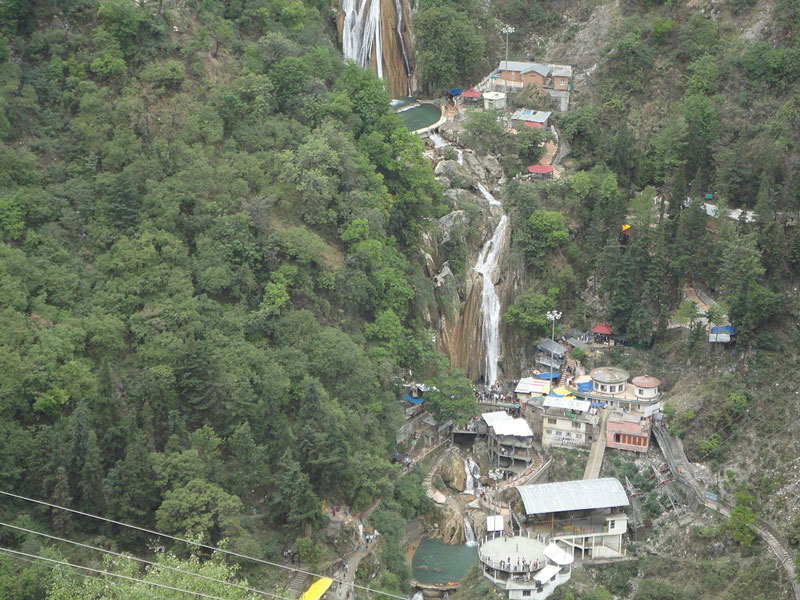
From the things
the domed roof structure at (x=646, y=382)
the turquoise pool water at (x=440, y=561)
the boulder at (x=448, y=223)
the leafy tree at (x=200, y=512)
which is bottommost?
the turquoise pool water at (x=440, y=561)

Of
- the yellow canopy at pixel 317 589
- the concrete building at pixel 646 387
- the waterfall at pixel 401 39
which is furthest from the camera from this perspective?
the waterfall at pixel 401 39

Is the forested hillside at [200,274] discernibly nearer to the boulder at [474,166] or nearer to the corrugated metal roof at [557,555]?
the boulder at [474,166]

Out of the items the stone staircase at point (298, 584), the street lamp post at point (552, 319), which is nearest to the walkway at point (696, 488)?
the street lamp post at point (552, 319)

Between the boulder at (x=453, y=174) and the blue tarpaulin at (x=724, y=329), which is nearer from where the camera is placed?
the blue tarpaulin at (x=724, y=329)

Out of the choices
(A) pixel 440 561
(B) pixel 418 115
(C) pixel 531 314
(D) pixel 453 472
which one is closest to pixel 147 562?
(A) pixel 440 561

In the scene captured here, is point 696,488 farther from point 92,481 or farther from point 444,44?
point 444,44

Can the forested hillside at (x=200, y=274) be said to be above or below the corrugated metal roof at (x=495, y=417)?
above

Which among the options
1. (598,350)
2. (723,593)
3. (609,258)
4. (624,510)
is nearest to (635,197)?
(609,258)
